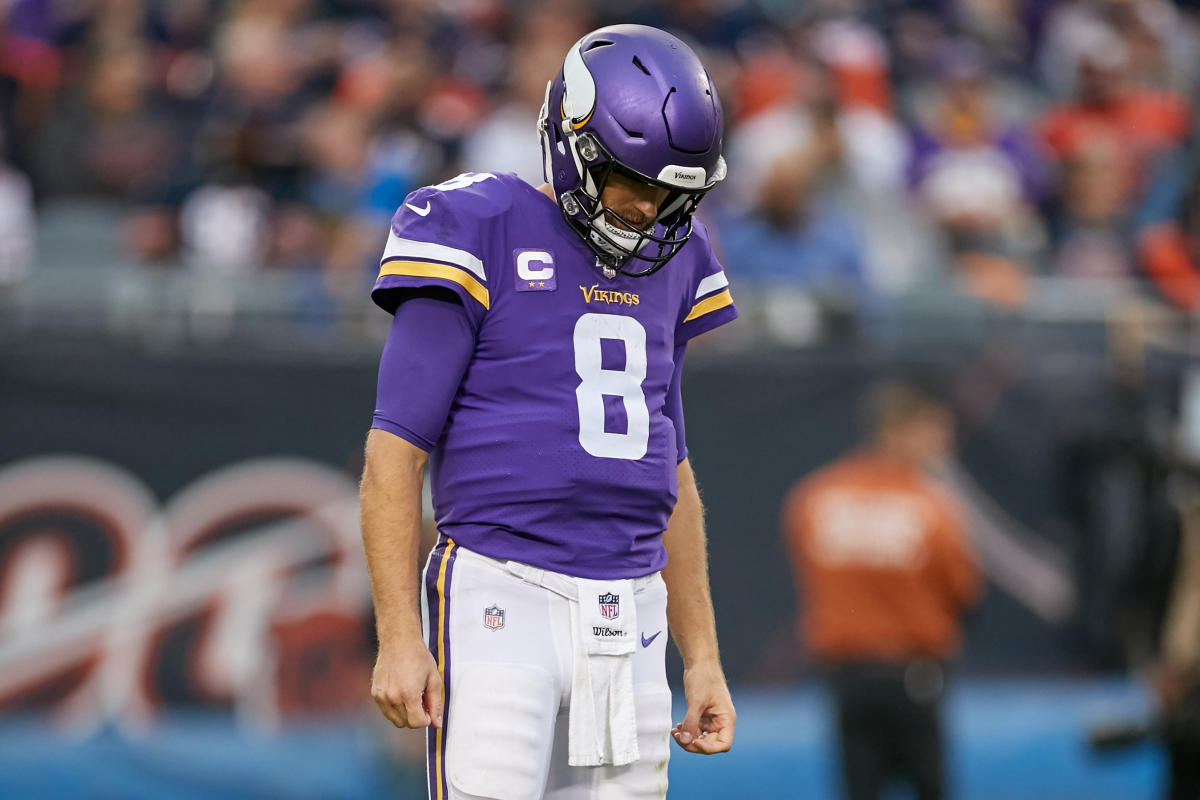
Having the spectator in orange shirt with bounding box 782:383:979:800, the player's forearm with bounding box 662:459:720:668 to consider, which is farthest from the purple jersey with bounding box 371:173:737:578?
the spectator in orange shirt with bounding box 782:383:979:800

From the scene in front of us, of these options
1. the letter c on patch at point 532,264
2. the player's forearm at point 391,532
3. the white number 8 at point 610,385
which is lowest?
the player's forearm at point 391,532

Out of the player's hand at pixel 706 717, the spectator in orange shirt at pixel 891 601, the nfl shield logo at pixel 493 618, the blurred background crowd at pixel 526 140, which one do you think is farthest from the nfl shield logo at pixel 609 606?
the blurred background crowd at pixel 526 140

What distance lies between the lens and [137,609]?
7.24m

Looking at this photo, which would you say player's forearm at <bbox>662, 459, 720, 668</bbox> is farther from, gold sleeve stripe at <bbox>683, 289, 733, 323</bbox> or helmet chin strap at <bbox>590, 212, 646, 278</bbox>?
helmet chin strap at <bbox>590, 212, 646, 278</bbox>

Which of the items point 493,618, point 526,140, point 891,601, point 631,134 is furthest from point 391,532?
point 526,140

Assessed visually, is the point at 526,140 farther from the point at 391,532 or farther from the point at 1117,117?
the point at 391,532

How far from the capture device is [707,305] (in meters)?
3.34

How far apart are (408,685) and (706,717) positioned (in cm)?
73

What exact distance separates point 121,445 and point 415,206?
4853 mm

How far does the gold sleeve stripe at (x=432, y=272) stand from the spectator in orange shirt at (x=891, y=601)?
13.8ft

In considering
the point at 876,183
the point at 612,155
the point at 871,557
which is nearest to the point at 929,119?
the point at 876,183

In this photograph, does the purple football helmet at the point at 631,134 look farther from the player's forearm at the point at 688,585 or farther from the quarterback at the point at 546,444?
the player's forearm at the point at 688,585

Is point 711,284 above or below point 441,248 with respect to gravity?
below

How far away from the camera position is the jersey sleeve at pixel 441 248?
2.88 metres
